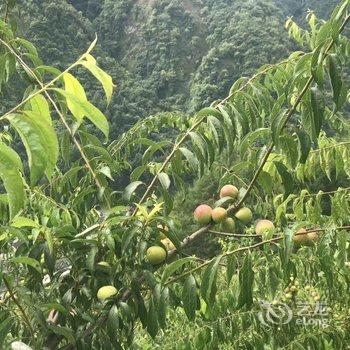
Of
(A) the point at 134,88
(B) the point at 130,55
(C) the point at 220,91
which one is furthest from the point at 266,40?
(B) the point at 130,55

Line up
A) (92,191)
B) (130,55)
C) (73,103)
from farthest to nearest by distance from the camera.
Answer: (130,55) → (92,191) → (73,103)

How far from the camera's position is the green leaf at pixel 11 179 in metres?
0.55

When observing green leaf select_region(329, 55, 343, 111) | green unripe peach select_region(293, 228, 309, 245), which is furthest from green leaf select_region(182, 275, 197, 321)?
green leaf select_region(329, 55, 343, 111)

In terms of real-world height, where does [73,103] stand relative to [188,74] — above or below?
above

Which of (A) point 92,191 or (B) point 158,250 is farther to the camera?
(A) point 92,191

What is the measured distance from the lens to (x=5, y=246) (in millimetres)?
1391

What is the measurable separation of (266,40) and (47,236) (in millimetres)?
36511

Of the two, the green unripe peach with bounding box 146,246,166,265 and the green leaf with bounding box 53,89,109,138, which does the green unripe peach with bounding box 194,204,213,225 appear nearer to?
the green unripe peach with bounding box 146,246,166,265

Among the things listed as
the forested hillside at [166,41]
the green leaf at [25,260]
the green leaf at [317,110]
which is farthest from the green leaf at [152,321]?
the forested hillside at [166,41]

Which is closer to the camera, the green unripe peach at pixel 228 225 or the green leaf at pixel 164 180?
the green leaf at pixel 164 180

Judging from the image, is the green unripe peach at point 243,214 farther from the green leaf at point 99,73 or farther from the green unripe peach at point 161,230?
the green leaf at point 99,73

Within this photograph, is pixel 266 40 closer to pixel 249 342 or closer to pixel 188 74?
pixel 188 74

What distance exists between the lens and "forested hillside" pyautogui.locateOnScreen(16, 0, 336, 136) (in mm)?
32438
